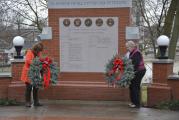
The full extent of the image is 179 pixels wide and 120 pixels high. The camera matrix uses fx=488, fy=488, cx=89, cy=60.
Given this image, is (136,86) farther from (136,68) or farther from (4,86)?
(4,86)

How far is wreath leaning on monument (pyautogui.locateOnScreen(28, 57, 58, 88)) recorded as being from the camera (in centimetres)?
1206

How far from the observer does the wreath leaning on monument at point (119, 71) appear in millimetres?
11766

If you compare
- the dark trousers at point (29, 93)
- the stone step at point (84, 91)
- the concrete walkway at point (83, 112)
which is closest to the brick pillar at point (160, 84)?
the concrete walkway at point (83, 112)

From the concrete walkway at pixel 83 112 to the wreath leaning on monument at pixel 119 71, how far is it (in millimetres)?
668

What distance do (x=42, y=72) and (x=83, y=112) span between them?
159 centimetres

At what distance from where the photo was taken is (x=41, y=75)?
12.2 m

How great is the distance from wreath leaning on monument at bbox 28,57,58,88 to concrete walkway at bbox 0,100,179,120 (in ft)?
2.05

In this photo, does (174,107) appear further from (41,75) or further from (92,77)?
(41,75)

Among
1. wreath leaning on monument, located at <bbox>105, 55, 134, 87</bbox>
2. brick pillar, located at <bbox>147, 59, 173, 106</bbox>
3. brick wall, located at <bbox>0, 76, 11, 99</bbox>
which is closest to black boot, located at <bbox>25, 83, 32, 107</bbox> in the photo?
brick wall, located at <bbox>0, 76, 11, 99</bbox>

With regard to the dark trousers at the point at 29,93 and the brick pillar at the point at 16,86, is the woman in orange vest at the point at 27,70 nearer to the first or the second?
the dark trousers at the point at 29,93

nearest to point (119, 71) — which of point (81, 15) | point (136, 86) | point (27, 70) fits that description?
point (136, 86)

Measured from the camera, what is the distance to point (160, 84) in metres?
12.5

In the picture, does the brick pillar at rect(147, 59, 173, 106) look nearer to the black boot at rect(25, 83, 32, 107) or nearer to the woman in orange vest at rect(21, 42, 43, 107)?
the woman in orange vest at rect(21, 42, 43, 107)

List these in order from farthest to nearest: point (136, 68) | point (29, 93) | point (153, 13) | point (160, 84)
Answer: point (153, 13) → point (160, 84) → point (29, 93) → point (136, 68)
